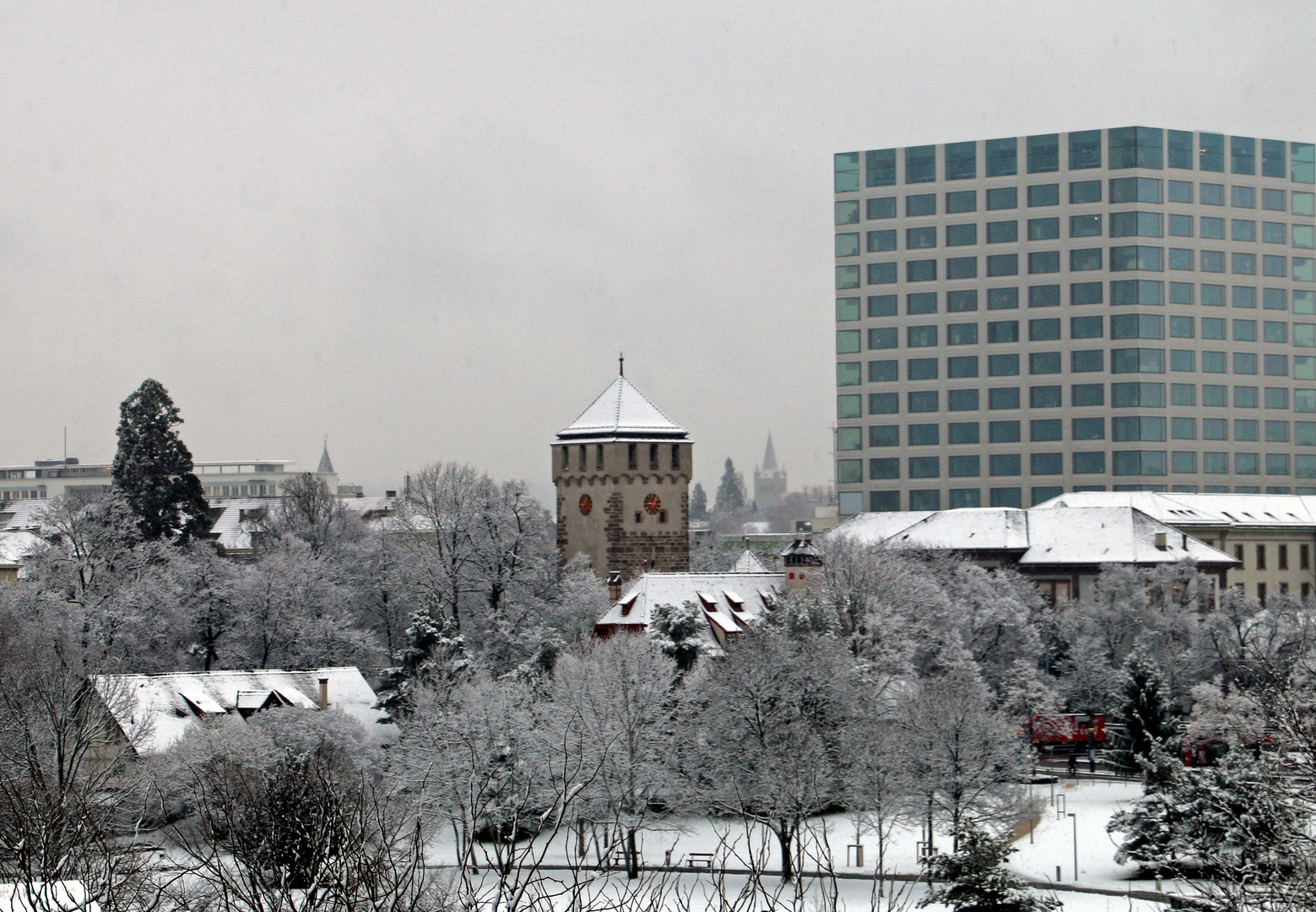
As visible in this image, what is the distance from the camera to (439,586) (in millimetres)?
75500

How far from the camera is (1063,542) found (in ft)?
295

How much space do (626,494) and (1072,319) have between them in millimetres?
47413

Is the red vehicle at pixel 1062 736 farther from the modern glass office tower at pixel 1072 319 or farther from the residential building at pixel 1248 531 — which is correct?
the modern glass office tower at pixel 1072 319

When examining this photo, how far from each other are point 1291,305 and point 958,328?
79.6 feet

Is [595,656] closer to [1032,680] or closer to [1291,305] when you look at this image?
[1032,680]

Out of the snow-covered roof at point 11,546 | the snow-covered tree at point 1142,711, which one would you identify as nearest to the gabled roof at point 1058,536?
the snow-covered tree at point 1142,711

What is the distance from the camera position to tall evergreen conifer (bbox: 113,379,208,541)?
253 ft

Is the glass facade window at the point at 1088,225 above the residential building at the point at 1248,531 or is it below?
above

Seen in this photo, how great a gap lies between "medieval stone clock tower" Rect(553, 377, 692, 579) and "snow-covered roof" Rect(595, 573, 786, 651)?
5907 millimetres

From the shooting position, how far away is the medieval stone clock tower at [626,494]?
8169 centimetres

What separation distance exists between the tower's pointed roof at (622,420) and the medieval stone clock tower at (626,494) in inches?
1.6

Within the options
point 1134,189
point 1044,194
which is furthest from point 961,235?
point 1134,189

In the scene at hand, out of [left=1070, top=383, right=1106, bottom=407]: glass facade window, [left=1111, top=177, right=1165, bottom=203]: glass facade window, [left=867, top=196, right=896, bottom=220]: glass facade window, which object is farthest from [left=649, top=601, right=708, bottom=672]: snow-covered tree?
[left=1111, top=177, right=1165, bottom=203]: glass facade window

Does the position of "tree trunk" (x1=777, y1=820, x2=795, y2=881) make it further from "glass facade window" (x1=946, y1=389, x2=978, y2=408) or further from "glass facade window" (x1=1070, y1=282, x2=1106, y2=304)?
"glass facade window" (x1=1070, y1=282, x2=1106, y2=304)
